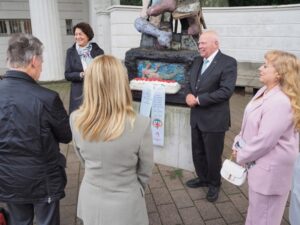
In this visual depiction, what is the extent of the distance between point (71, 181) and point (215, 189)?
5.50 ft

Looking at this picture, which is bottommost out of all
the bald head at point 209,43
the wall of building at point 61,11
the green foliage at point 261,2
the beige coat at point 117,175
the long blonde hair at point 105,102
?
the beige coat at point 117,175

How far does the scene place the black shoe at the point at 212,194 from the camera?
128 inches

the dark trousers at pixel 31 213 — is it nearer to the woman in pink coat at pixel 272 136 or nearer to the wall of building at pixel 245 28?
the woman in pink coat at pixel 272 136

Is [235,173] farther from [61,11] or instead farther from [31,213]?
[61,11]

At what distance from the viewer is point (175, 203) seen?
322 cm

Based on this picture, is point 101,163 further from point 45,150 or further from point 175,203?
point 175,203

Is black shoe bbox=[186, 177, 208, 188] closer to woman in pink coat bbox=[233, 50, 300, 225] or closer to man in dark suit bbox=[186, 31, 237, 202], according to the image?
man in dark suit bbox=[186, 31, 237, 202]

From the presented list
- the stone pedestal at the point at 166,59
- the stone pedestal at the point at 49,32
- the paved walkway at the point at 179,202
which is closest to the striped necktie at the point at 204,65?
the stone pedestal at the point at 166,59

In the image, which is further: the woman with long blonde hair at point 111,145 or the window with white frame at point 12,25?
the window with white frame at point 12,25

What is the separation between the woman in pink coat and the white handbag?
0.33 ft

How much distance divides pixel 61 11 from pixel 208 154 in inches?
386

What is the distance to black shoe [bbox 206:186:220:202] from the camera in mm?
3242

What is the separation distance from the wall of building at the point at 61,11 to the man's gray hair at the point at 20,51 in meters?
10.1

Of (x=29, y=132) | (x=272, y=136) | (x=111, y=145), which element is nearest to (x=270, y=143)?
(x=272, y=136)
